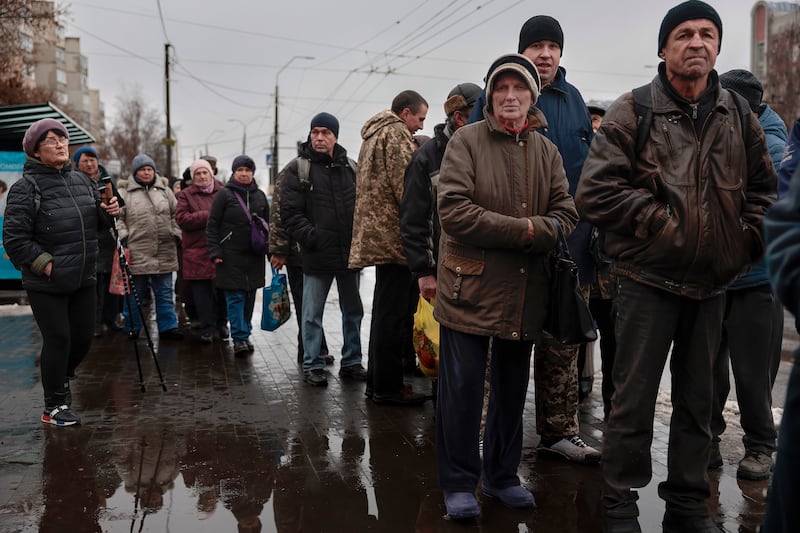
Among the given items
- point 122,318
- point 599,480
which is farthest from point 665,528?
point 122,318

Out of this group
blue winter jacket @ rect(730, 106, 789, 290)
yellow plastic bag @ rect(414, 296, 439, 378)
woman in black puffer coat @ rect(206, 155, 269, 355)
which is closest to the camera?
blue winter jacket @ rect(730, 106, 789, 290)

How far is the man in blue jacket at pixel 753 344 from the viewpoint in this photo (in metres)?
4.45

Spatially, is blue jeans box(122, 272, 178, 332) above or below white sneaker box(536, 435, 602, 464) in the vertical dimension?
above

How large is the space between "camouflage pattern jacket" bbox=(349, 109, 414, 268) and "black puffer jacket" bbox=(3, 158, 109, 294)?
6.57 ft

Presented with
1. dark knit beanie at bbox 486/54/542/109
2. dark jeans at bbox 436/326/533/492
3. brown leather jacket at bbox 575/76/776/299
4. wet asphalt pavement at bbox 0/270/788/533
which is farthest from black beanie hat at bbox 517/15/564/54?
wet asphalt pavement at bbox 0/270/788/533

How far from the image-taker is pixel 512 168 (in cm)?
401

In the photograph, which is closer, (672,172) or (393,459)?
(672,172)

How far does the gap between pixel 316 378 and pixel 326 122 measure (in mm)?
2284

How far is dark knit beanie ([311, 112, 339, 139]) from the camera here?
23.6 ft

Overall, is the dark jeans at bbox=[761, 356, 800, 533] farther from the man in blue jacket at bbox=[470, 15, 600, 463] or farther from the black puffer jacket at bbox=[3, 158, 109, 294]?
the black puffer jacket at bbox=[3, 158, 109, 294]

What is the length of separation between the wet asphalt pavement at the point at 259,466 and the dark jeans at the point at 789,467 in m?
1.89

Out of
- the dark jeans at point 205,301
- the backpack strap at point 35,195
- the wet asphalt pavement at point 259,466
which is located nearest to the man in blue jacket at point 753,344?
the wet asphalt pavement at point 259,466

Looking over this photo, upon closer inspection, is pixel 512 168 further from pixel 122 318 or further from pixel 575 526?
pixel 122 318

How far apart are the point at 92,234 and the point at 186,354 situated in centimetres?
281
